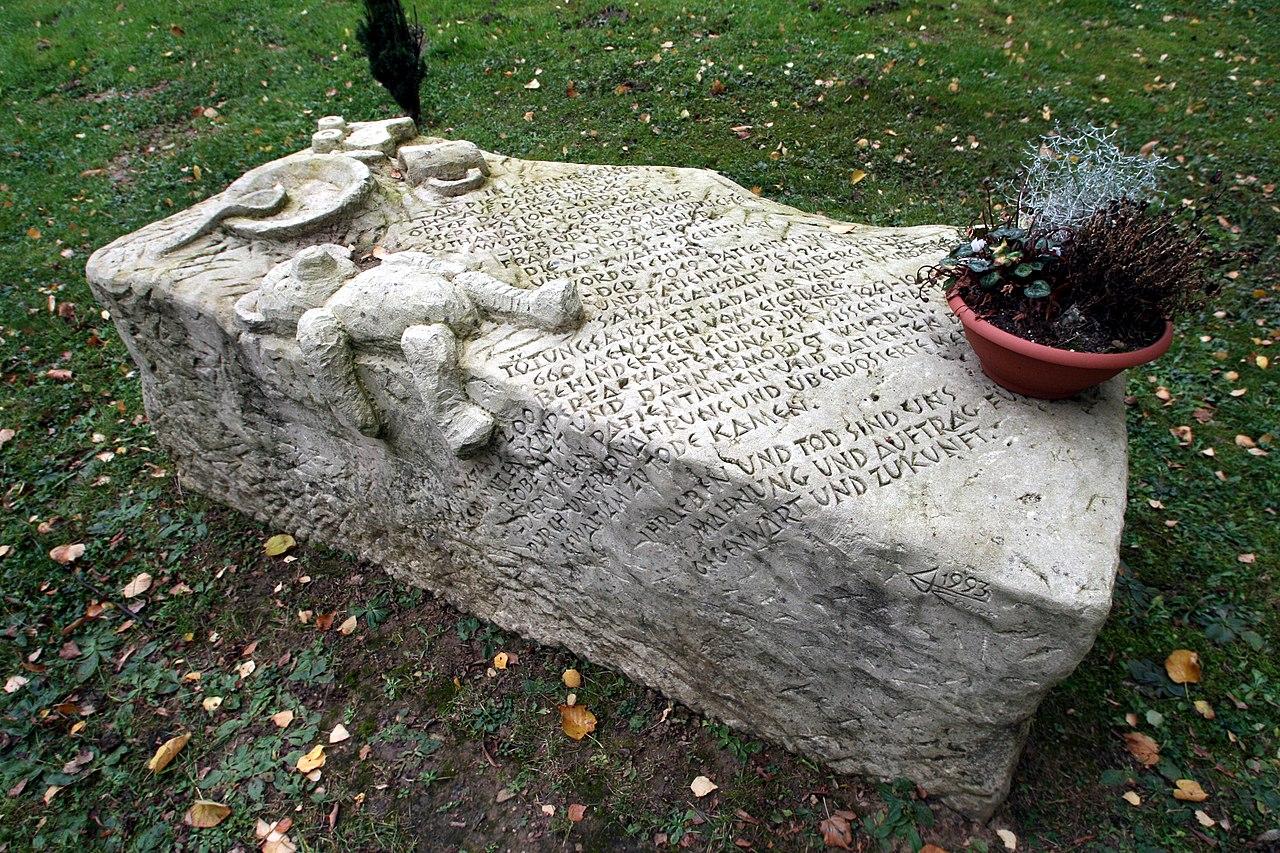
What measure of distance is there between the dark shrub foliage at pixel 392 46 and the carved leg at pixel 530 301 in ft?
13.0

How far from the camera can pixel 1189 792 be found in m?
2.94

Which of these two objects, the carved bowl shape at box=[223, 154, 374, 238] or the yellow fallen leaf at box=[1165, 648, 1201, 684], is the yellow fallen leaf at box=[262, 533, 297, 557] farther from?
the yellow fallen leaf at box=[1165, 648, 1201, 684]

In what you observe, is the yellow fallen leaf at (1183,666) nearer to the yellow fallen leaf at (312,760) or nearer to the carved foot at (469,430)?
the carved foot at (469,430)

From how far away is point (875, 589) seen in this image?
245 cm

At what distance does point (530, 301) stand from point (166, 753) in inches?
96.1

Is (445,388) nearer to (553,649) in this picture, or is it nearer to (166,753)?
(553,649)

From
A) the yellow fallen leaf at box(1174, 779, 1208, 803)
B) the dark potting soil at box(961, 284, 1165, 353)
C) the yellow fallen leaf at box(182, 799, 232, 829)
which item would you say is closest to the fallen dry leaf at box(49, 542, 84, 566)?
the yellow fallen leaf at box(182, 799, 232, 829)

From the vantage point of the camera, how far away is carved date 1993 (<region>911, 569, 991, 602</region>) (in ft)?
7.54

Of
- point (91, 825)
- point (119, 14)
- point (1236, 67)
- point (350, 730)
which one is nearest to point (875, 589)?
point (350, 730)

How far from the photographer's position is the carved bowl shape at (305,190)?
11.9 ft

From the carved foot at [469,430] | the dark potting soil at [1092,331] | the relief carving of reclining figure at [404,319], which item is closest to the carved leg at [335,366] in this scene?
the relief carving of reclining figure at [404,319]

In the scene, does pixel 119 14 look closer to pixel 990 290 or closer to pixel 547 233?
pixel 547 233

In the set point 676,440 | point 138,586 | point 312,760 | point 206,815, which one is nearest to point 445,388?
point 676,440

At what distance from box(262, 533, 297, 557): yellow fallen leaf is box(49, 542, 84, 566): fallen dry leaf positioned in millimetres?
968
